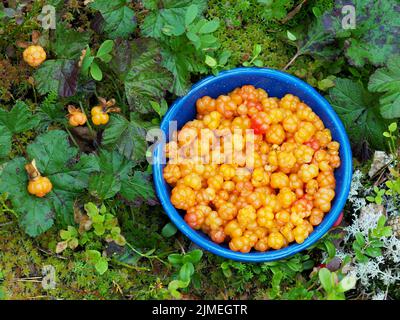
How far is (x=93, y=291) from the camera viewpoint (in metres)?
2.76

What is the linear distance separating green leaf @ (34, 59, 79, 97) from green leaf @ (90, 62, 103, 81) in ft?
0.21

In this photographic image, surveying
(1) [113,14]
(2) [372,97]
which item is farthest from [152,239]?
(2) [372,97]

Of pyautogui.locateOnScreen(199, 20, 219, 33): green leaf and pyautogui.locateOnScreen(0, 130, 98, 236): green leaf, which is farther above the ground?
pyautogui.locateOnScreen(199, 20, 219, 33): green leaf

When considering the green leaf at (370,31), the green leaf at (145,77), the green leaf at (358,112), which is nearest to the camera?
the green leaf at (145,77)

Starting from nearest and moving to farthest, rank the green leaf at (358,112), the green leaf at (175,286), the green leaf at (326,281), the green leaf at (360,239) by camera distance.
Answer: the green leaf at (326,281) < the green leaf at (175,286) < the green leaf at (360,239) < the green leaf at (358,112)

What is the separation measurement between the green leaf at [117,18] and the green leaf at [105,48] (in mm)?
135

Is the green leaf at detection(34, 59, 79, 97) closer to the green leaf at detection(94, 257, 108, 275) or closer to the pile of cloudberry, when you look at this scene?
the pile of cloudberry

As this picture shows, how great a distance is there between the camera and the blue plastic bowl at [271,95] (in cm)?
271

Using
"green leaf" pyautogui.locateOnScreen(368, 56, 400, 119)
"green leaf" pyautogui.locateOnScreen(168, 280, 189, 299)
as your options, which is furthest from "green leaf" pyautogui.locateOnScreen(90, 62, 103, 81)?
"green leaf" pyautogui.locateOnScreen(368, 56, 400, 119)

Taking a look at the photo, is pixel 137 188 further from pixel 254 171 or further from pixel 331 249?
pixel 331 249

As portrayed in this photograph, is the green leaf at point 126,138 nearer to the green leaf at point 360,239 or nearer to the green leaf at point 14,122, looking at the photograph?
the green leaf at point 14,122

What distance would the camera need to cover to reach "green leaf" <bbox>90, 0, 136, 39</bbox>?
2746mm

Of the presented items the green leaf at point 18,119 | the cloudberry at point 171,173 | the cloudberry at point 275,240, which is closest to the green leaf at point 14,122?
the green leaf at point 18,119

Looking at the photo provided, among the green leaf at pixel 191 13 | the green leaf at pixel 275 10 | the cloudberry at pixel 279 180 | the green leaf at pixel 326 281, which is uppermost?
the green leaf at pixel 191 13
